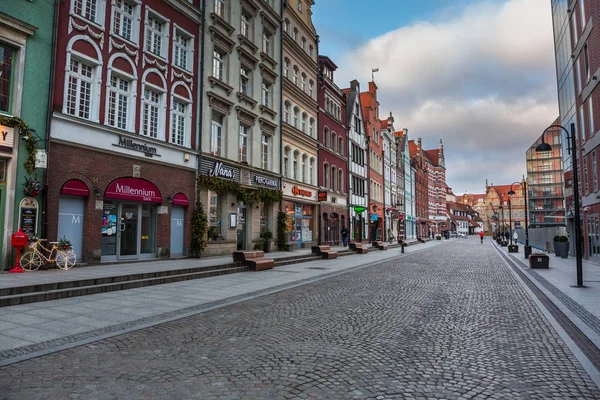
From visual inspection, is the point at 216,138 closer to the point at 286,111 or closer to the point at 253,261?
the point at 253,261

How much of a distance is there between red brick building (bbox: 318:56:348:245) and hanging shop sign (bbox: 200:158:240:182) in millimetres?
11338

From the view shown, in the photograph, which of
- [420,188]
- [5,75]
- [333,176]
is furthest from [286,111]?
[420,188]

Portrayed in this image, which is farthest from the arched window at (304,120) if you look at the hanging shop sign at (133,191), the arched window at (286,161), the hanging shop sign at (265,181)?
the hanging shop sign at (133,191)

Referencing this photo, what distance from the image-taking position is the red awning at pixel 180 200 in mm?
17820

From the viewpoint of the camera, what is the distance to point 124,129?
51.1 ft

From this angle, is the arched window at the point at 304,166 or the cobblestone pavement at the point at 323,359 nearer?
the cobblestone pavement at the point at 323,359

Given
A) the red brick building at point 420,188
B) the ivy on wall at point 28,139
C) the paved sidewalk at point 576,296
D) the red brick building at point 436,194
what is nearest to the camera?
the paved sidewalk at point 576,296

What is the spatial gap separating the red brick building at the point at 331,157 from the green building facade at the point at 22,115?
21630 millimetres

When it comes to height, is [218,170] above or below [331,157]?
below

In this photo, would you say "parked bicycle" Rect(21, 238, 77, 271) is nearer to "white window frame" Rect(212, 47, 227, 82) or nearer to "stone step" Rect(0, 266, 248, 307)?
"stone step" Rect(0, 266, 248, 307)

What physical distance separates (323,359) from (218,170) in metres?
16.3

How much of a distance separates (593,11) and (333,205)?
21358mm

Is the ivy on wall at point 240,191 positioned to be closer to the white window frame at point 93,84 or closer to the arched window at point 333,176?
the white window frame at point 93,84

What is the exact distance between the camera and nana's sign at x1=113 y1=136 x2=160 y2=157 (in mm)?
15328
